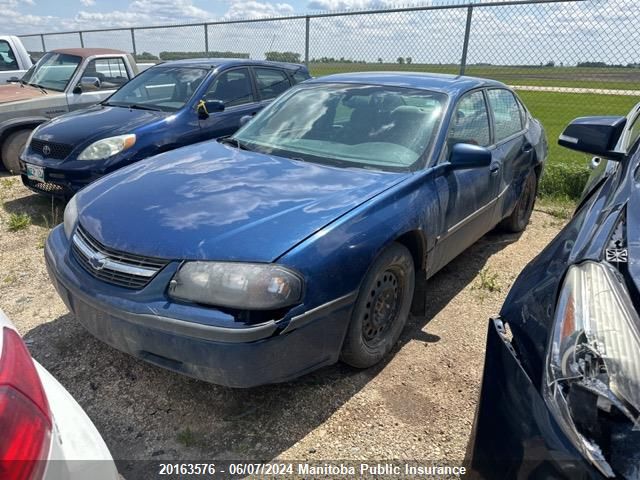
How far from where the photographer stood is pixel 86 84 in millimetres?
7203

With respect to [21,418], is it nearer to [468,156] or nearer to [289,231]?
[289,231]

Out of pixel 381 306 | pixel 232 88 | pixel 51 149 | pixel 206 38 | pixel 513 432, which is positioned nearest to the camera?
pixel 513 432

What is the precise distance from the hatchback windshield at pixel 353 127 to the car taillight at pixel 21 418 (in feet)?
7.23

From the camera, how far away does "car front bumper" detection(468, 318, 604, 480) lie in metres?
1.18

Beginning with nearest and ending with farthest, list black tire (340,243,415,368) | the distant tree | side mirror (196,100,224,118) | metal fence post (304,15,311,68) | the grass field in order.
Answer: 1. black tire (340,243,415,368)
2. side mirror (196,100,224,118)
3. the grass field
4. metal fence post (304,15,311,68)
5. the distant tree

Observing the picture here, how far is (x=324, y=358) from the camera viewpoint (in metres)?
2.36

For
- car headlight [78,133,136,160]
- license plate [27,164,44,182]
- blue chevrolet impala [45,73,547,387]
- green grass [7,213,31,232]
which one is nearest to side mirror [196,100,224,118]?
car headlight [78,133,136,160]

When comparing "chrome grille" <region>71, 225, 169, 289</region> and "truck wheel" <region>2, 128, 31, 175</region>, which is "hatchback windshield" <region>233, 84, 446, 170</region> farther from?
"truck wheel" <region>2, 128, 31, 175</region>

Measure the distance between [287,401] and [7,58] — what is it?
9540 mm

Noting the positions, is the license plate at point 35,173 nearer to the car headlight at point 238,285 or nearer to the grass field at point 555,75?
the car headlight at point 238,285

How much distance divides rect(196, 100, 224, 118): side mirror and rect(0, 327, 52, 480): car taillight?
4.69 meters

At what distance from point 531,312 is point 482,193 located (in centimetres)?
225

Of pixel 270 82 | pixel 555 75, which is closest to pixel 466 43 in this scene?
pixel 555 75

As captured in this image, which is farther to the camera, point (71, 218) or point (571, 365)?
point (71, 218)
